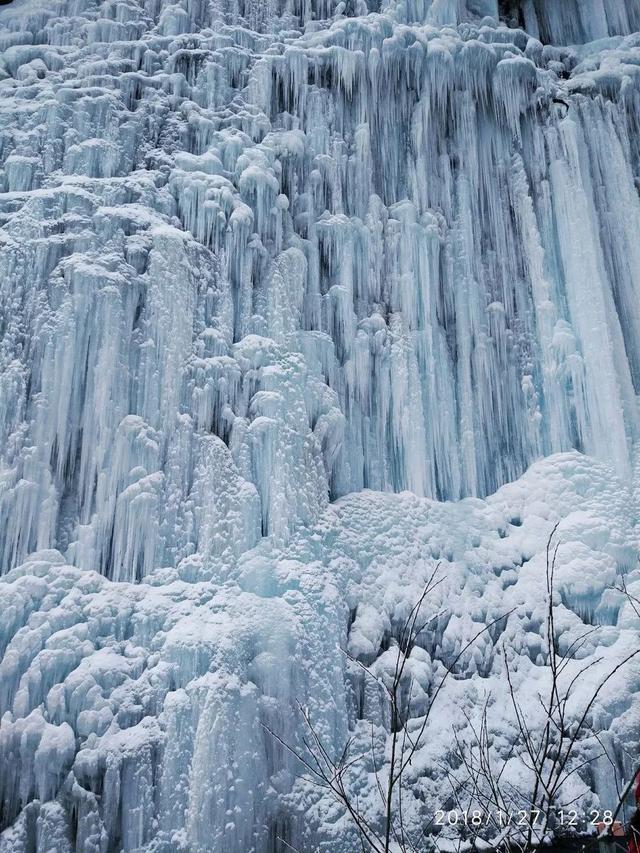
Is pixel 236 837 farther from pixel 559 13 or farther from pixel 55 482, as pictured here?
Answer: pixel 559 13

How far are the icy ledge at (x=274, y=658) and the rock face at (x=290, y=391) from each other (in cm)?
2

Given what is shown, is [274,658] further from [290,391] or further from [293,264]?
[293,264]

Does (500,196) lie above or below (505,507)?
above

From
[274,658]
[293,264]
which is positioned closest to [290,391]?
[293,264]

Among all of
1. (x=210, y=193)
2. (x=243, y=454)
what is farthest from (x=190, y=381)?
(x=210, y=193)

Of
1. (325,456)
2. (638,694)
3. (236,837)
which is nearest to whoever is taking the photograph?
(236,837)

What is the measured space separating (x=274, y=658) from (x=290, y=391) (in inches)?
82.3

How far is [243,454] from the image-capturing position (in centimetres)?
624

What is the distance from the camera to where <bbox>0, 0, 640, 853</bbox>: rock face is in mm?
5449

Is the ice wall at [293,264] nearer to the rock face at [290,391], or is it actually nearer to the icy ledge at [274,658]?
the rock face at [290,391]

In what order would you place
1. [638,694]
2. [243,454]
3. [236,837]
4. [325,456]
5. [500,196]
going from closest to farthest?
[236,837] < [638,694] < [243,454] < [325,456] < [500,196]

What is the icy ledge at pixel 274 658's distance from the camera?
518cm

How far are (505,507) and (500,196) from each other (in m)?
3.07

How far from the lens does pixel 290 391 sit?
646cm
